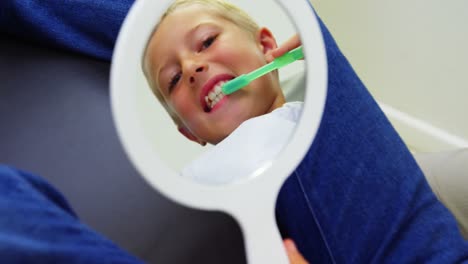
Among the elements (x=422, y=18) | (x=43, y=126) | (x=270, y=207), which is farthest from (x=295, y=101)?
(x=422, y=18)

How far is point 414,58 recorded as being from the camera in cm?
133

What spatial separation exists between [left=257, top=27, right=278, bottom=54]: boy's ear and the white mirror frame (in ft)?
0.24

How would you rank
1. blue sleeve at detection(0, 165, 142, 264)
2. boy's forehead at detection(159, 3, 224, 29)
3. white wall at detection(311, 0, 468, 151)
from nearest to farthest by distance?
blue sleeve at detection(0, 165, 142, 264) → boy's forehead at detection(159, 3, 224, 29) → white wall at detection(311, 0, 468, 151)

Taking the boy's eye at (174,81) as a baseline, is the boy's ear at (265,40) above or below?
above

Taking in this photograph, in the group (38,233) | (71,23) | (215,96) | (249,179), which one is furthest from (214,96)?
(71,23)

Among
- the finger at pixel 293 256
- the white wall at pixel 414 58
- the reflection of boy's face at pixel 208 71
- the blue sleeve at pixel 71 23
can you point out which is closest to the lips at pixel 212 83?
the reflection of boy's face at pixel 208 71

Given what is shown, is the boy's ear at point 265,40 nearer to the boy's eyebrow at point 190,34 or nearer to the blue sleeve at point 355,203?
the boy's eyebrow at point 190,34

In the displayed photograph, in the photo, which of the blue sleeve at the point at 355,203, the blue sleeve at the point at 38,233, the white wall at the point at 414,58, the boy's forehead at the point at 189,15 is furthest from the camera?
the white wall at the point at 414,58

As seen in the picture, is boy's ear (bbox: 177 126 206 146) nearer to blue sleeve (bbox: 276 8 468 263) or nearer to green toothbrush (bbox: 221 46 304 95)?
green toothbrush (bbox: 221 46 304 95)

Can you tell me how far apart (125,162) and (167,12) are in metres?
0.33

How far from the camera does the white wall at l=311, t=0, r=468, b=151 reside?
1262 millimetres

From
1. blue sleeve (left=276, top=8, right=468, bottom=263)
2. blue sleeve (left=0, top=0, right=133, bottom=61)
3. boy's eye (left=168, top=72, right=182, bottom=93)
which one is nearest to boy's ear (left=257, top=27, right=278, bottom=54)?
boy's eye (left=168, top=72, right=182, bottom=93)

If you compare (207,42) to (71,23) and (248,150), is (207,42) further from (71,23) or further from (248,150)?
(71,23)

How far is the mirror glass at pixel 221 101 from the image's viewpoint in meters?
0.52
